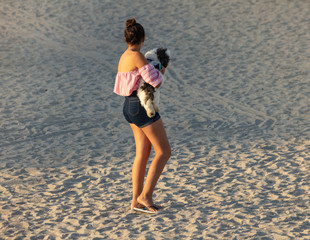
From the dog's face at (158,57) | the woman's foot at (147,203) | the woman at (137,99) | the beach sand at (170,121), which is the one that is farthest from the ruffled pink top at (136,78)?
the beach sand at (170,121)

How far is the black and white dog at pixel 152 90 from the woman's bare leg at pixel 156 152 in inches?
6.2

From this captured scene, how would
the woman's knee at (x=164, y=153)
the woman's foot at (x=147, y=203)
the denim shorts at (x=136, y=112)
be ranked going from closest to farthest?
the denim shorts at (x=136, y=112)
the woman's knee at (x=164, y=153)
the woman's foot at (x=147, y=203)

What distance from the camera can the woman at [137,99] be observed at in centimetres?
440

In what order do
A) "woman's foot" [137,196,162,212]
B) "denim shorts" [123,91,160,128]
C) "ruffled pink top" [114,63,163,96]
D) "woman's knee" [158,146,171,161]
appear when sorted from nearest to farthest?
1. "ruffled pink top" [114,63,163,96]
2. "denim shorts" [123,91,160,128]
3. "woman's knee" [158,146,171,161]
4. "woman's foot" [137,196,162,212]

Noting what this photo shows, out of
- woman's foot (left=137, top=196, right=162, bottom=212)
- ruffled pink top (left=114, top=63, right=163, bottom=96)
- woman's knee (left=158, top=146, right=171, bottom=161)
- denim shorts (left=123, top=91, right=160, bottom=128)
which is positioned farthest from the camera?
woman's foot (left=137, top=196, right=162, bottom=212)

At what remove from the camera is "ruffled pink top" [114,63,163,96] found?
436 centimetres

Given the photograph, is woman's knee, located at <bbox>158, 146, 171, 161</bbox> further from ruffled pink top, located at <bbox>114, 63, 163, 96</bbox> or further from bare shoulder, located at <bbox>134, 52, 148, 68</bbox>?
bare shoulder, located at <bbox>134, 52, 148, 68</bbox>

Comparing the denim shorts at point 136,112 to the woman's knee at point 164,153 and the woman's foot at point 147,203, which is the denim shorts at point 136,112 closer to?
the woman's knee at point 164,153

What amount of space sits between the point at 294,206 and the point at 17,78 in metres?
6.52

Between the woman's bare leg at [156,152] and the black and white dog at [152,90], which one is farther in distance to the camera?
the woman's bare leg at [156,152]

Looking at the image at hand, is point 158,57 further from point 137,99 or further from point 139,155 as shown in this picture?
point 139,155

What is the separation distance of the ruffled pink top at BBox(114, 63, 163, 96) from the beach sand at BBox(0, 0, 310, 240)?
1253mm

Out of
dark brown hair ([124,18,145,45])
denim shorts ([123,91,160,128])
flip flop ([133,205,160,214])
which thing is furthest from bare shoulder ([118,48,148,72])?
flip flop ([133,205,160,214])

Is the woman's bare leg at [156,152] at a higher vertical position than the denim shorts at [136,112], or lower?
lower
